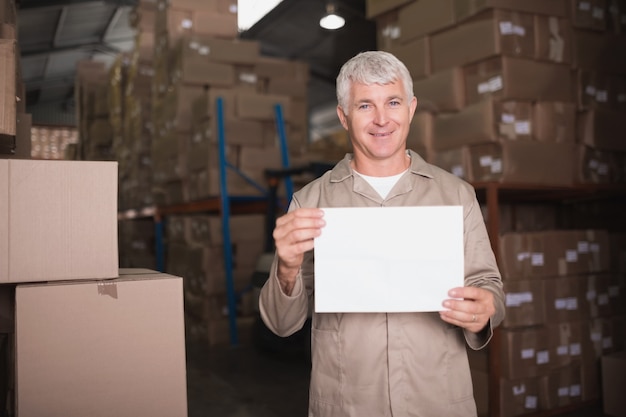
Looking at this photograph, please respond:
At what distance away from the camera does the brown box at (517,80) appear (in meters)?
3.19

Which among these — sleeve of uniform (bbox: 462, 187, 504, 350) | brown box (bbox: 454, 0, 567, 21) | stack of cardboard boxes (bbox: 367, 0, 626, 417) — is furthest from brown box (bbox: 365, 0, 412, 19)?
sleeve of uniform (bbox: 462, 187, 504, 350)

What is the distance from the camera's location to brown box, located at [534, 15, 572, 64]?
3.33 metres

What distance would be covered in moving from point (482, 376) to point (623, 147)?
5.74 feet

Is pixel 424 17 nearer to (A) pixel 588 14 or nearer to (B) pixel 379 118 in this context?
(A) pixel 588 14

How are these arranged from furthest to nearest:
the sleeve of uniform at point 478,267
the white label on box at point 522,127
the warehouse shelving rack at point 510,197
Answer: the white label on box at point 522,127, the warehouse shelving rack at point 510,197, the sleeve of uniform at point 478,267

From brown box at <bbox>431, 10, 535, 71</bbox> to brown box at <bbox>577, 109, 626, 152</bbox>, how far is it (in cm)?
60

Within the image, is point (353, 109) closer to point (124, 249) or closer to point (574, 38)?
point (574, 38)

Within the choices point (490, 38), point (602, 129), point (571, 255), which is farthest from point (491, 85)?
point (571, 255)

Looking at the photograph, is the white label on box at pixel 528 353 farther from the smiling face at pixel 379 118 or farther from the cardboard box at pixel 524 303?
the smiling face at pixel 379 118

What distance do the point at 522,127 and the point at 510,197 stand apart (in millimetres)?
811

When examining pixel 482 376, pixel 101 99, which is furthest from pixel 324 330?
pixel 101 99

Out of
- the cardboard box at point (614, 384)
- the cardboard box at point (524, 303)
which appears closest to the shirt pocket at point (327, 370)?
the cardboard box at point (524, 303)

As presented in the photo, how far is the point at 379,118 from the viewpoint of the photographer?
1.52 meters

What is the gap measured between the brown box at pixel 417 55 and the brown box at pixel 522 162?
Answer: 630 millimetres
